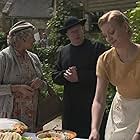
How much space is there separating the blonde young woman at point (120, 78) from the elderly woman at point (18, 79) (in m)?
1.05

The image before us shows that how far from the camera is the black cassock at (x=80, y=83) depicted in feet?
12.8

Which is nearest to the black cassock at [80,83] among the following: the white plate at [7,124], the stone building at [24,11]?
the white plate at [7,124]

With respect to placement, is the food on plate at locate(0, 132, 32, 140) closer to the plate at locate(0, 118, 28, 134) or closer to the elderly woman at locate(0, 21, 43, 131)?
the plate at locate(0, 118, 28, 134)

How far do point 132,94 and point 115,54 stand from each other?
0.29 meters

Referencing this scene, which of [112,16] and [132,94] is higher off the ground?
[112,16]

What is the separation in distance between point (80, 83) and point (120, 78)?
4.17 feet

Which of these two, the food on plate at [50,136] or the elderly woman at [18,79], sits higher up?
the elderly woman at [18,79]

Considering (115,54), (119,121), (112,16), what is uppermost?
(112,16)

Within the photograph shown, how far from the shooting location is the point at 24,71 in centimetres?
370

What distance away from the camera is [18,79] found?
365cm

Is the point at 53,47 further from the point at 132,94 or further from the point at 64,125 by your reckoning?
the point at 132,94

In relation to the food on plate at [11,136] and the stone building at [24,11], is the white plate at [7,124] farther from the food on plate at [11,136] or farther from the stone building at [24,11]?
the stone building at [24,11]

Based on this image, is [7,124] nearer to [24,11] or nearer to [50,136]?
[50,136]

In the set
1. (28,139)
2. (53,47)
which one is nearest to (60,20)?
(53,47)
